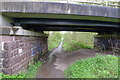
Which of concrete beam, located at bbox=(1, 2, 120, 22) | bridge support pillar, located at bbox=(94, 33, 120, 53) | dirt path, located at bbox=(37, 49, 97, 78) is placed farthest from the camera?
bridge support pillar, located at bbox=(94, 33, 120, 53)

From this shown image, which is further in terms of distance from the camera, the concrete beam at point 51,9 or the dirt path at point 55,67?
the dirt path at point 55,67

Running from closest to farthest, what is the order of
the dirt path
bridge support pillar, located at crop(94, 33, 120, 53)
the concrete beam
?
the concrete beam → the dirt path → bridge support pillar, located at crop(94, 33, 120, 53)

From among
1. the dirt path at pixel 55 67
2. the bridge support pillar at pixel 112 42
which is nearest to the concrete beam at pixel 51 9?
the dirt path at pixel 55 67

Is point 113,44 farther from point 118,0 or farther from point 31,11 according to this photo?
point 31,11

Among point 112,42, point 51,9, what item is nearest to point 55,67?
point 51,9

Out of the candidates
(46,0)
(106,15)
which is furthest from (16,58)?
(106,15)

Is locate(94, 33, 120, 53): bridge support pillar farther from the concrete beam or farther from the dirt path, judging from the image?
the concrete beam

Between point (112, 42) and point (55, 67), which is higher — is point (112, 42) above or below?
above

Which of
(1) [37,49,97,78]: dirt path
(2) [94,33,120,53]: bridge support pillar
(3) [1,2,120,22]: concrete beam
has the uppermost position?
(3) [1,2,120,22]: concrete beam

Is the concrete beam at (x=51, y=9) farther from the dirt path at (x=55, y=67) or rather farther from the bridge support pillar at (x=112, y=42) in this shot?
the bridge support pillar at (x=112, y=42)

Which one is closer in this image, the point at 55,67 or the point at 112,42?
the point at 55,67

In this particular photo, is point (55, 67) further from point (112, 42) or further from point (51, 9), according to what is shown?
point (112, 42)

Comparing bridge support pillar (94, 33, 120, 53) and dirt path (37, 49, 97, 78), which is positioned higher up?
bridge support pillar (94, 33, 120, 53)

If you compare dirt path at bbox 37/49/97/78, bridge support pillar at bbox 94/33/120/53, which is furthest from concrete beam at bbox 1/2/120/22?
bridge support pillar at bbox 94/33/120/53
